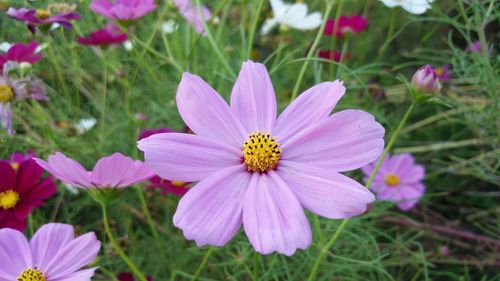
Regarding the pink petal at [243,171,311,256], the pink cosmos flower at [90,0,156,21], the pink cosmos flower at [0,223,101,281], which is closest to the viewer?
the pink petal at [243,171,311,256]

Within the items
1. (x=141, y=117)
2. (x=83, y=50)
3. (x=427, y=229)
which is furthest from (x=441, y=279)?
(x=83, y=50)

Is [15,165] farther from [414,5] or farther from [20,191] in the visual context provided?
[414,5]

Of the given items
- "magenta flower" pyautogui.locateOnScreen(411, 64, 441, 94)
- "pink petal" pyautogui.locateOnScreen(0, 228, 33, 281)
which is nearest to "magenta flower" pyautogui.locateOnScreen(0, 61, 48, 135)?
"pink petal" pyautogui.locateOnScreen(0, 228, 33, 281)

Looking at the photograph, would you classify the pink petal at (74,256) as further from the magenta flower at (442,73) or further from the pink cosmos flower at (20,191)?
the magenta flower at (442,73)

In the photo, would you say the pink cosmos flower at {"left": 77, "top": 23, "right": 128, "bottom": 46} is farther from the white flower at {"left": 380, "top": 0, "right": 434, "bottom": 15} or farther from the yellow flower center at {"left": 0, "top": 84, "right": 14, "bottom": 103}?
the white flower at {"left": 380, "top": 0, "right": 434, "bottom": 15}

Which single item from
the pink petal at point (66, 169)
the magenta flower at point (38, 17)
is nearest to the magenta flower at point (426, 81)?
the pink petal at point (66, 169)

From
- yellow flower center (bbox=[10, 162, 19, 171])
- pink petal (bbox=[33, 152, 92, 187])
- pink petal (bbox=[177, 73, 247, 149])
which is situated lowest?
yellow flower center (bbox=[10, 162, 19, 171])

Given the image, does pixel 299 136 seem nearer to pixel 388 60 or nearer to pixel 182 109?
pixel 182 109
